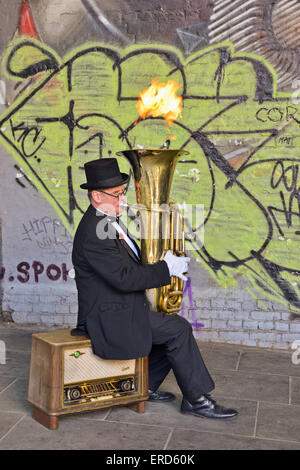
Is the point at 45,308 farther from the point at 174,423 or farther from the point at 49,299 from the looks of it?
the point at 174,423

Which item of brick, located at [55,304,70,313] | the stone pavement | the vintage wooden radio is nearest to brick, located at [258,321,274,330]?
the stone pavement

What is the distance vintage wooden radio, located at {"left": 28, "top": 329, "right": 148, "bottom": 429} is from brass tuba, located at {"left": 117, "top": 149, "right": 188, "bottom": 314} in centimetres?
60

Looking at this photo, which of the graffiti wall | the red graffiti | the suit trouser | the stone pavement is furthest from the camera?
the red graffiti

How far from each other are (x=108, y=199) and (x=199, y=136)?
2.44 meters

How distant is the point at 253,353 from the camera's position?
638 cm

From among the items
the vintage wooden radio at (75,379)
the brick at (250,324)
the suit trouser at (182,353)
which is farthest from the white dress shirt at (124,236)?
the brick at (250,324)

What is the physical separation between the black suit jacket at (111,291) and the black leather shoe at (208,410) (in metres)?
0.60

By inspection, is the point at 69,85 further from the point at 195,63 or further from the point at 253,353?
the point at 253,353

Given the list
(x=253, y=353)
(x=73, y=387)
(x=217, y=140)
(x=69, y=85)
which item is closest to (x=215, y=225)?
(x=217, y=140)

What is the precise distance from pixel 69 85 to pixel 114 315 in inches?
135

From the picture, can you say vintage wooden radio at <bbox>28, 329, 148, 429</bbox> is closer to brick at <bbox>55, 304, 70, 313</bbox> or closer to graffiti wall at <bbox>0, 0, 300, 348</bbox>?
graffiti wall at <bbox>0, 0, 300, 348</bbox>

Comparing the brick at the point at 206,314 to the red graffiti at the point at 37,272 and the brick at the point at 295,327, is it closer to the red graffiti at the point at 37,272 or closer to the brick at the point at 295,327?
the brick at the point at 295,327

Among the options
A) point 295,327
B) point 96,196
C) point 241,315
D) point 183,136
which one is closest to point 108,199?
point 96,196

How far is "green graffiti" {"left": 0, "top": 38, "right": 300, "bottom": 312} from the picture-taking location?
6.41m
